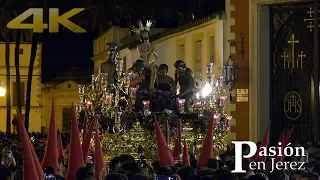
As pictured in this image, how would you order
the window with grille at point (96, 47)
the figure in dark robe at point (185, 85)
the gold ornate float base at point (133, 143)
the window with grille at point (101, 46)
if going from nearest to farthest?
1. the gold ornate float base at point (133, 143)
2. the figure in dark robe at point (185, 85)
3. the window with grille at point (101, 46)
4. the window with grille at point (96, 47)

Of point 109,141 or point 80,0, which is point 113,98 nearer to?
point 109,141

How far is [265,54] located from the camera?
23.5 m

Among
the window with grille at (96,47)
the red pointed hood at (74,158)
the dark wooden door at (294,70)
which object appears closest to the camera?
the red pointed hood at (74,158)

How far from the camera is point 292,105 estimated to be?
23.3 meters

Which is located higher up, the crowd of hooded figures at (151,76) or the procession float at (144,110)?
the crowd of hooded figures at (151,76)

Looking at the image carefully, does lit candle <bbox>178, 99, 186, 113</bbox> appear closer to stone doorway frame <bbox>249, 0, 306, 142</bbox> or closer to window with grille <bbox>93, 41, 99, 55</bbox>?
stone doorway frame <bbox>249, 0, 306, 142</bbox>

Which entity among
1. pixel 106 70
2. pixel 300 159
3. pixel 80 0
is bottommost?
pixel 300 159

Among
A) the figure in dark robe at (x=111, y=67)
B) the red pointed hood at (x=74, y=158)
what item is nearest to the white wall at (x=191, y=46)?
the figure in dark robe at (x=111, y=67)

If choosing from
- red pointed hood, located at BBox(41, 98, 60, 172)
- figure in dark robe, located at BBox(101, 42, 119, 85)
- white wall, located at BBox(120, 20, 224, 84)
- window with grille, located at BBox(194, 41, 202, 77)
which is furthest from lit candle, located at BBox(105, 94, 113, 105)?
window with grille, located at BBox(194, 41, 202, 77)

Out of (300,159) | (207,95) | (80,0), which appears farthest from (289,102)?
(80,0)

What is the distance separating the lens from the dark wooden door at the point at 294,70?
22875 mm

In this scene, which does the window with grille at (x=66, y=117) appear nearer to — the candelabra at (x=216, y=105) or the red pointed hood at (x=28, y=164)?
the candelabra at (x=216, y=105)

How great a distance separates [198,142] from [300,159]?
471 centimetres

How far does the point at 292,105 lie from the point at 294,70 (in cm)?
80
